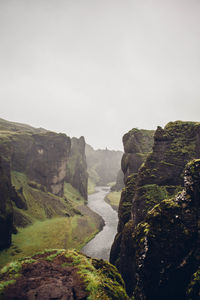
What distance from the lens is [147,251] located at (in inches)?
452

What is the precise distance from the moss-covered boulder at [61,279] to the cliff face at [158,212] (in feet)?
7.82

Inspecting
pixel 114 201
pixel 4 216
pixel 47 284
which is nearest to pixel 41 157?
pixel 4 216

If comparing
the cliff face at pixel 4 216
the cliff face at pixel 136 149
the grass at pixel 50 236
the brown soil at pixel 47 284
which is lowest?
the grass at pixel 50 236

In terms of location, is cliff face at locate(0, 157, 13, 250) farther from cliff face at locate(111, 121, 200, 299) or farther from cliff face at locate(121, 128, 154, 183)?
cliff face at locate(121, 128, 154, 183)

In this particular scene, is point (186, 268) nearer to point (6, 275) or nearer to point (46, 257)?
point (46, 257)

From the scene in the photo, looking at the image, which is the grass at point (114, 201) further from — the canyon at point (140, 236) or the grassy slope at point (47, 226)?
the canyon at point (140, 236)

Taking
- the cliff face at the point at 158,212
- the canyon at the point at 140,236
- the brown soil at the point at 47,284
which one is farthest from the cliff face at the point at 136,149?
the brown soil at the point at 47,284

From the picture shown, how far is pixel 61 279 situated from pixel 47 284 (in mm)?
1098

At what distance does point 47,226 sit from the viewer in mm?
60938

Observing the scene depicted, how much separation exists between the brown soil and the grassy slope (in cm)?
2924

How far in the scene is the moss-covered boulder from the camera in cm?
1176

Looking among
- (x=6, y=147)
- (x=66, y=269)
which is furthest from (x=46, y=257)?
(x=6, y=147)

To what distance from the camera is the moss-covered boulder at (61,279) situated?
11759 mm

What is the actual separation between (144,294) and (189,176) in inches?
343
